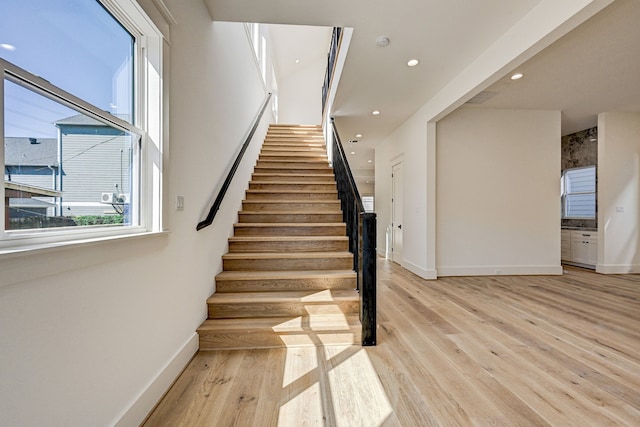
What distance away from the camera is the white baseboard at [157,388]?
1309 mm

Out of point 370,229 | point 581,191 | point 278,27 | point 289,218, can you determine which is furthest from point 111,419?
point 278,27

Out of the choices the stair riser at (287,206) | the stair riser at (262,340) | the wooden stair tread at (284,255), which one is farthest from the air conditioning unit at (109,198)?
the stair riser at (287,206)

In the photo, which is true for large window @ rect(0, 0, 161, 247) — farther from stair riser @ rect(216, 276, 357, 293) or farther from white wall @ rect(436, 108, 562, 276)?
white wall @ rect(436, 108, 562, 276)

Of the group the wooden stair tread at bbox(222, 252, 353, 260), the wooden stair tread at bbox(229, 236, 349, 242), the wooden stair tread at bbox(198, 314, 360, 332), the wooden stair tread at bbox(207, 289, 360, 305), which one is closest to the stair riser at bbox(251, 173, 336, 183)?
the wooden stair tread at bbox(229, 236, 349, 242)

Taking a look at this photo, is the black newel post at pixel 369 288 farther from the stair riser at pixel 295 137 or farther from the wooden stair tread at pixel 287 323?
the stair riser at pixel 295 137

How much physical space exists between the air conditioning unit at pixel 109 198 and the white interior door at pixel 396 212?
514 cm

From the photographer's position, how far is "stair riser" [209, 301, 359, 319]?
230 cm

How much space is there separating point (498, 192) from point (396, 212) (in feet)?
6.40

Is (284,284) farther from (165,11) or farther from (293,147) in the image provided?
(293,147)

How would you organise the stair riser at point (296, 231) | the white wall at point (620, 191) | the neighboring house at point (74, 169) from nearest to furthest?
1. the neighboring house at point (74, 169)
2. the stair riser at point (296, 231)
3. the white wall at point (620, 191)

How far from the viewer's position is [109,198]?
130 centimetres

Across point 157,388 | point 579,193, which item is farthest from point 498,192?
point 157,388

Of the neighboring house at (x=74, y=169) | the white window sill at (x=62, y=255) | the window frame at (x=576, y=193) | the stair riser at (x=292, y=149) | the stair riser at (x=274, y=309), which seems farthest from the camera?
the stair riser at (x=292, y=149)

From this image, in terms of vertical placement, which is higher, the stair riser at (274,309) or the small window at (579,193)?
the small window at (579,193)
